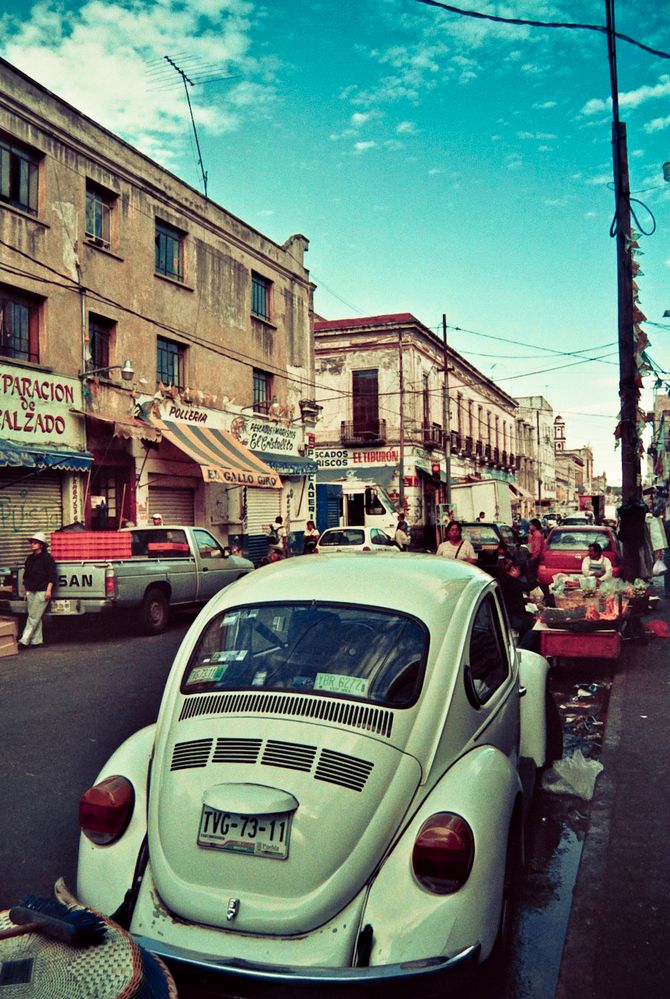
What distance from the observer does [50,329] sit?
16562 millimetres

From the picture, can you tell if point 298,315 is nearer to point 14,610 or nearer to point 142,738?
point 14,610

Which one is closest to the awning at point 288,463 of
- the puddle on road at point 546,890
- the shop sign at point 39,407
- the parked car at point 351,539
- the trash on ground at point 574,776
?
the parked car at point 351,539

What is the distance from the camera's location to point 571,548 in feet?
49.6

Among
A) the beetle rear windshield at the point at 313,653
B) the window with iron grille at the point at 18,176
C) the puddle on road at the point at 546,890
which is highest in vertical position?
the window with iron grille at the point at 18,176

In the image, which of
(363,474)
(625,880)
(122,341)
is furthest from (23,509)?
(363,474)

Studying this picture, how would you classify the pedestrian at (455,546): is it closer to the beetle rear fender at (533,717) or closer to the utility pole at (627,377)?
the utility pole at (627,377)

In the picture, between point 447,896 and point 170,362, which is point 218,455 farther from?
point 447,896

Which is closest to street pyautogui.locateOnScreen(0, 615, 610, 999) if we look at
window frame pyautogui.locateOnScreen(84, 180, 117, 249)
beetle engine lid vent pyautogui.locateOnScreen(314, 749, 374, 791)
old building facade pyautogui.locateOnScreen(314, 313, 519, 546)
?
beetle engine lid vent pyautogui.locateOnScreen(314, 749, 374, 791)

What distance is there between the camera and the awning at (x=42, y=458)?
47.8 feet

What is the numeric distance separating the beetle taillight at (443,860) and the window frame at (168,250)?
1971cm

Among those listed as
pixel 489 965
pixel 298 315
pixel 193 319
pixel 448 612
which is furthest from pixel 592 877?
pixel 298 315

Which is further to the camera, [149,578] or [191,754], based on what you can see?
[149,578]

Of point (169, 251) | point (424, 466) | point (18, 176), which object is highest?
point (169, 251)

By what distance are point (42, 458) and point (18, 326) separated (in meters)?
2.95
